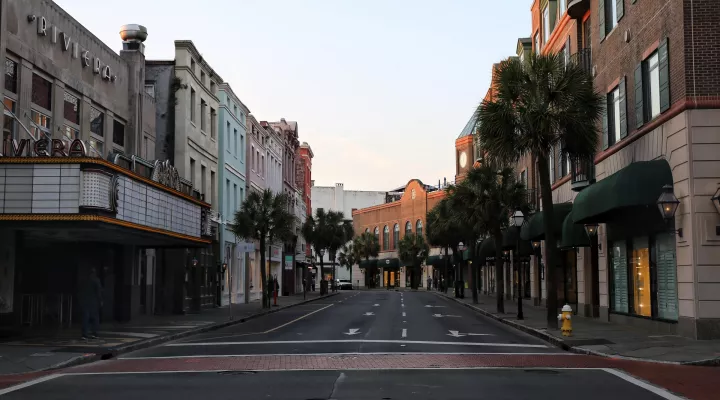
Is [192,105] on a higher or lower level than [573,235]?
higher

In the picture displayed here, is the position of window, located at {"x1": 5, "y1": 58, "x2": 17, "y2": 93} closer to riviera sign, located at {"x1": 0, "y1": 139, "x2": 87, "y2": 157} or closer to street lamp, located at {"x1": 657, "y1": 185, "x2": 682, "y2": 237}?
riviera sign, located at {"x1": 0, "y1": 139, "x2": 87, "y2": 157}

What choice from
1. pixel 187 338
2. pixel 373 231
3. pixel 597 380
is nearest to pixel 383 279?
pixel 373 231

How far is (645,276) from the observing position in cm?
2362

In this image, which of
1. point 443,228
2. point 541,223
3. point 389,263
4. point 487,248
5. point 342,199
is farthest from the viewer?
point 342,199

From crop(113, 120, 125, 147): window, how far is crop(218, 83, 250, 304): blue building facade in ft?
42.1

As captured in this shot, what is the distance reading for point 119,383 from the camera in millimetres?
13125

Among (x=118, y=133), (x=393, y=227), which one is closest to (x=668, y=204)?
(x=118, y=133)

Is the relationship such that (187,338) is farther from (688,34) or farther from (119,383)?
(688,34)

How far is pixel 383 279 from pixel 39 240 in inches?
3599

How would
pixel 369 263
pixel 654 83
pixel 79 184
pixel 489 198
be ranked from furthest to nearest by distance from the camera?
pixel 369 263 → pixel 489 198 → pixel 654 83 → pixel 79 184

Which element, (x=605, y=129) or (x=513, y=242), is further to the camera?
(x=513, y=242)

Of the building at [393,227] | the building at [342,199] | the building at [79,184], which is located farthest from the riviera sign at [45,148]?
the building at [342,199]

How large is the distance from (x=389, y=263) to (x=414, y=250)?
9830 mm

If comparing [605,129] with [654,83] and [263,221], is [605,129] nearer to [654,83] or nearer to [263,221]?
[654,83]
